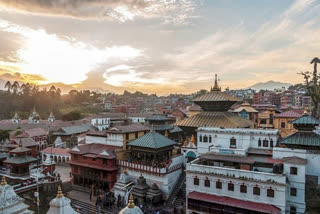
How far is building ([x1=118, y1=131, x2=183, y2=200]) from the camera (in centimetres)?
2422

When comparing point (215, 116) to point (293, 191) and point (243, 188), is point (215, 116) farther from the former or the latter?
point (293, 191)

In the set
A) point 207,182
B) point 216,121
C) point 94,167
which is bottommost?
point 94,167

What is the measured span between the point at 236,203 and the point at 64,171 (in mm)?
30059

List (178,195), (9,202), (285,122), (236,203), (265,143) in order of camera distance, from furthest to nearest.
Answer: (285,122), (178,195), (265,143), (236,203), (9,202)

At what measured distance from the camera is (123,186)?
24.7 metres

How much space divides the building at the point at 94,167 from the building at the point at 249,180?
10426mm

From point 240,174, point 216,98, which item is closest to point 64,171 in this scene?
point 216,98

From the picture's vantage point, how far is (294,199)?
19141 mm

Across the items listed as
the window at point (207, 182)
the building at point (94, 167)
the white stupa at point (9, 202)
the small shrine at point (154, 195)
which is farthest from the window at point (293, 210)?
the white stupa at point (9, 202)

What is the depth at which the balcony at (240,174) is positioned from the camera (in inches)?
707

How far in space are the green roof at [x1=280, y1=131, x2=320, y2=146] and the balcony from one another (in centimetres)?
483

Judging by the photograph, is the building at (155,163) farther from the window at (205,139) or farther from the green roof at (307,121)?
the green roof at (307,121)

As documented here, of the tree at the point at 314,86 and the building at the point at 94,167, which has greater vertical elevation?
the tree at the point at 314,86

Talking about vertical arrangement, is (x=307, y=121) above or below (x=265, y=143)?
above
